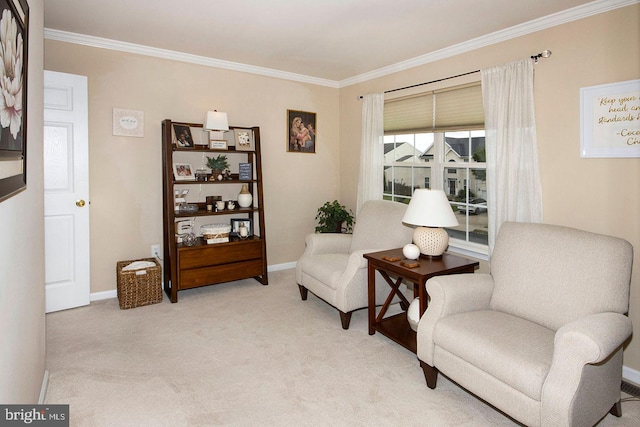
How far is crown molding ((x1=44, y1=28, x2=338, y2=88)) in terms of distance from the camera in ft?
11.3

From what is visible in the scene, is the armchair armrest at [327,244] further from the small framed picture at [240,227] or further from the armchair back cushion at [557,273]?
the armchair back cushion at [557,273]

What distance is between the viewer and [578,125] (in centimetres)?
276

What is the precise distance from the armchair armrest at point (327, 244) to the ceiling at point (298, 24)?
183 centimetres

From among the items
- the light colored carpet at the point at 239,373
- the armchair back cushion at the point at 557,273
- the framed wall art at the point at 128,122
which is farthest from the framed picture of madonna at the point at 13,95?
the armchair back cushion at the point at 557,273

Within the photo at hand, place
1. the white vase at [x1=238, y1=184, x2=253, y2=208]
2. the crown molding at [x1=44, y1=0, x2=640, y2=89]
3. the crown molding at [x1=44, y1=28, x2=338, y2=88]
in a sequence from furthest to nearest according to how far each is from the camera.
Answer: the white vase at [x1=238, y1=184, x2=253, y2=208] → the crown molding at [x1=44, y1=28, x2=338, y2=88] → the crown molding at [x1=44, y1=0, x2=640, y2=89]

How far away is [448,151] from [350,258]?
1603 mm

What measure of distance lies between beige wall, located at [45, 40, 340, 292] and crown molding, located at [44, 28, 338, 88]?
0.05 metres

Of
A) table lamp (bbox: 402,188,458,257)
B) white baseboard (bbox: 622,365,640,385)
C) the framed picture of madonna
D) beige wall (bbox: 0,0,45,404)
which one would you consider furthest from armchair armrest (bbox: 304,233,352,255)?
the framed picture of madonna

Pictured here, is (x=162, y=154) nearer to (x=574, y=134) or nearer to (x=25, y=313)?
(x=25, y=313)

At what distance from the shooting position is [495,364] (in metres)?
1.88

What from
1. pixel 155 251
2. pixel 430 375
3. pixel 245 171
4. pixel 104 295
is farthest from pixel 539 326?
pixel 104 295

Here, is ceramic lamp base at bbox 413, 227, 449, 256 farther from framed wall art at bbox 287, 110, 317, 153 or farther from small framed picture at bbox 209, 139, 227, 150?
framed wall art at bbox 287, 110, 317, 153

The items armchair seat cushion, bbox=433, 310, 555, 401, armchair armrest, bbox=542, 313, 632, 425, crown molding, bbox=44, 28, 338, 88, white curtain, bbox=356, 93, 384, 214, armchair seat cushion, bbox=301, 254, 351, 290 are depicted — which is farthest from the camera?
white curtain, bbox=356, 93, 384, 214

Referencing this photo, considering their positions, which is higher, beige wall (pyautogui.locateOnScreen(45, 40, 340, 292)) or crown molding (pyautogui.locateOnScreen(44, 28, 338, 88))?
crown molding (pyautogui.locateOnScreen(44, 28, 338, 88))
